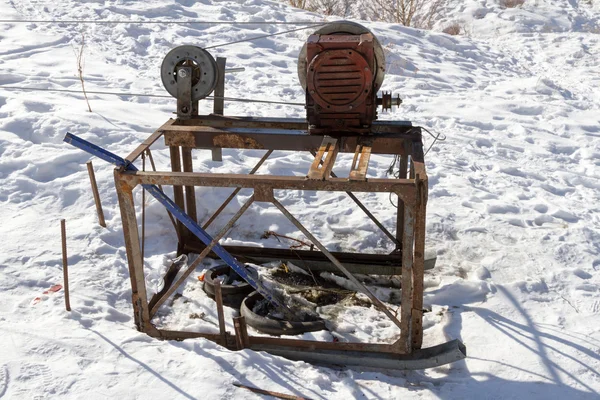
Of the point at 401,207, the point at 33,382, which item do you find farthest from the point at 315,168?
the point at 33,382

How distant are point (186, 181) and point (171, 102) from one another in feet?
15.4

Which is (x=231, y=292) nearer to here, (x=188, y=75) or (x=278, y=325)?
(x=278, y=325)

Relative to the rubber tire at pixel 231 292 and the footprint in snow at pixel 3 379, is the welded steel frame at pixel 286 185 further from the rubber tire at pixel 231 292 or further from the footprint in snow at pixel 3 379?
the footprint in snow at pixel 3 379

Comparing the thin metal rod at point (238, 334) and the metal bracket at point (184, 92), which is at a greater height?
the metal bracket at point (184, 92)

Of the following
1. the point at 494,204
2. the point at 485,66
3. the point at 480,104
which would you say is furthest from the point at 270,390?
the point at 485,66

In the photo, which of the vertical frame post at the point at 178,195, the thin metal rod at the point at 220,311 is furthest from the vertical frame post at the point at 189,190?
the thin metal rod at the point at 220,311

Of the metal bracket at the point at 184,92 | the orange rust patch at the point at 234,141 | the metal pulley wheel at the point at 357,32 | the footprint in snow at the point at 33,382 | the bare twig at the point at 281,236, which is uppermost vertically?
the metal pulley wheel at the point at 357,32

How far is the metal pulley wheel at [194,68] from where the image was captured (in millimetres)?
4949

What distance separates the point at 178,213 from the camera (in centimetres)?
430

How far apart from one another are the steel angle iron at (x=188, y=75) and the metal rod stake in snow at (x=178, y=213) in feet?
3.10

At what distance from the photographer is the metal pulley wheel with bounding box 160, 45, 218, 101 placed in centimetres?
495

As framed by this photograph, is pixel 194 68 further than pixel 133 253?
Yes

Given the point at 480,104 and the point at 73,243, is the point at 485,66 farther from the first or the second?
the point at 73,243

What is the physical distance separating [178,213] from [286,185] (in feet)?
2.75
